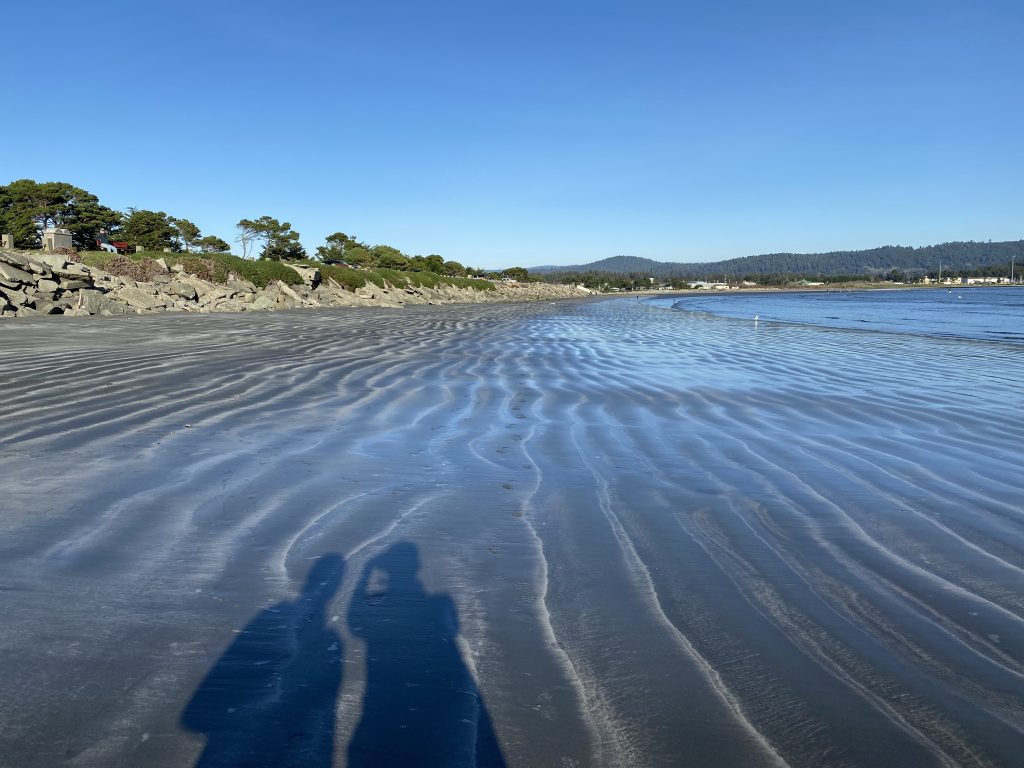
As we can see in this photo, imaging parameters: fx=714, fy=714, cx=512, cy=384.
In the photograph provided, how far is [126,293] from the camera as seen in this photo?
22438 mm

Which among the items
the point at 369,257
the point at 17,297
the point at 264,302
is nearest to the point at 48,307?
the point at 17,297

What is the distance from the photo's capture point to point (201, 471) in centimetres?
460

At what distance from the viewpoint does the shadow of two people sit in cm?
185

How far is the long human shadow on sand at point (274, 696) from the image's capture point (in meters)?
1.84

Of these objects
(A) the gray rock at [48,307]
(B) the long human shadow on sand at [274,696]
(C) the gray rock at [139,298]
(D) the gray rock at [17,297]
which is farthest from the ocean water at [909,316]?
(D) the gray rock at [17,297]

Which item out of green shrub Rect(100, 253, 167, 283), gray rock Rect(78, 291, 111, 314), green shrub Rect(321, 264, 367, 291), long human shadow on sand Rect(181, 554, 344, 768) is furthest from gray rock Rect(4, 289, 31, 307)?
green shrub Rect(321, 264, 367, 291)

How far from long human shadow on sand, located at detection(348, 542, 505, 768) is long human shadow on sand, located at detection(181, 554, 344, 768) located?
0.11 m

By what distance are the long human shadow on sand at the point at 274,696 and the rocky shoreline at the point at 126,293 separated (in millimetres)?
19502

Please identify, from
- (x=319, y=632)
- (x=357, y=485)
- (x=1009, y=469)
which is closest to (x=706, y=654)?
(x=319, y=632)

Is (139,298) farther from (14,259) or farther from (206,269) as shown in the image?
(206,269)

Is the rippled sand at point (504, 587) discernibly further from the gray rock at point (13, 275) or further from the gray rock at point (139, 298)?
the gray rock at point (139, 298)

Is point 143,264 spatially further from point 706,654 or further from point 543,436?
point 706,654

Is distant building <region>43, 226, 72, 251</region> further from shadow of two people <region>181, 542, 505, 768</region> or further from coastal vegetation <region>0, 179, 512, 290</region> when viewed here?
shadow of two people <region>181, 542, 505, 768</region>

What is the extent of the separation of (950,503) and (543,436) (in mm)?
2975
